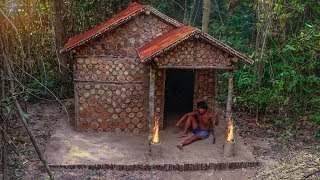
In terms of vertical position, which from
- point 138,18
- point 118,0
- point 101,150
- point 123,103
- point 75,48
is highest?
point 118,0

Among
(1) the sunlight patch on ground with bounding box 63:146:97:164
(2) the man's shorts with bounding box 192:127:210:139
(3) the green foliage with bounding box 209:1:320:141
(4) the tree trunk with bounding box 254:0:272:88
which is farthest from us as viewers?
(4) the tree trunk with bounding box 254:0:272:88

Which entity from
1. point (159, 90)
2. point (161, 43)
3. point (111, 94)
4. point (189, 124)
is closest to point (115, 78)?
point (111, 94)

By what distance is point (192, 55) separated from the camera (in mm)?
8828

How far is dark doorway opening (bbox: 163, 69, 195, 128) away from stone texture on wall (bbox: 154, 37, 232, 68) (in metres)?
3.90

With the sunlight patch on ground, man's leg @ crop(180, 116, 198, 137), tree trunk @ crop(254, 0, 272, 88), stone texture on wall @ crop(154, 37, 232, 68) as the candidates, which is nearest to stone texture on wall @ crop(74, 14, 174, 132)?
man's leg @ crop(180, 116, 198, 137)

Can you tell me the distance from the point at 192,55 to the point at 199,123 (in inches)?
82.6

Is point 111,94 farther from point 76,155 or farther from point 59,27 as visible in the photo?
point 59,27

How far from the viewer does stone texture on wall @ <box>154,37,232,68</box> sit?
8.77 metres

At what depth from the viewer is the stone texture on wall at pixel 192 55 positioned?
877 centimetres

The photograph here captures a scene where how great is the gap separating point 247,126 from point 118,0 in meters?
7.71

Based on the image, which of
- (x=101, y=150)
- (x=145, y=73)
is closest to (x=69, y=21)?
(x=145, y=73)

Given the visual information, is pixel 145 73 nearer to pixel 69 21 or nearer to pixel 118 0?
pixel 69 21

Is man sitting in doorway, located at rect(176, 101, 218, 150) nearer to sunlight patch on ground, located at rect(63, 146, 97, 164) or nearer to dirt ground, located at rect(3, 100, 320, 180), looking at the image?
dirt ground, located at rect(3, 100, 320, 180)

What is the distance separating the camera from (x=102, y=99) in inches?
405
